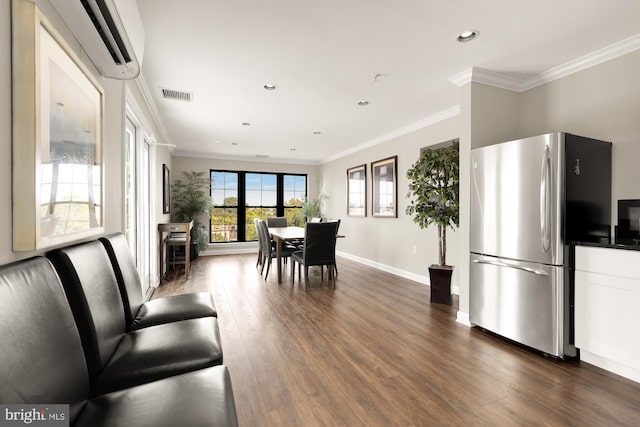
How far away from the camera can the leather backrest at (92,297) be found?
1226mm

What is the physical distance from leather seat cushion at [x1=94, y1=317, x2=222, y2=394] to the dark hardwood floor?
0.49 metres

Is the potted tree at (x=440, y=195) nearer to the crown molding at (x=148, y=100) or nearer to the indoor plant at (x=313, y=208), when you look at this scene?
the crown molding at (x=148, y=100)

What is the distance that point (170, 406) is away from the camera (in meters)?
1.02

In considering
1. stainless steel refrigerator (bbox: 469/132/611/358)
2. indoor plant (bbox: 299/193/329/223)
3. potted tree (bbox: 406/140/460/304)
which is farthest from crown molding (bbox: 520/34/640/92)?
indoor plant (bbox: 299/193/329/223)

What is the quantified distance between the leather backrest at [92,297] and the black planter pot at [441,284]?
317 centimetres

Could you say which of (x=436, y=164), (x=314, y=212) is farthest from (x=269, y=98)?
(x=314, y=212)

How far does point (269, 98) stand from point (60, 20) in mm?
2442

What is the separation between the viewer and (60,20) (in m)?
1.39

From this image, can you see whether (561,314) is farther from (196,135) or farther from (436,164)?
(196,135)

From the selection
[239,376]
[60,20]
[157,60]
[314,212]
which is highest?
[157,60]

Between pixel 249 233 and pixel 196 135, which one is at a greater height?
pixel 196 135

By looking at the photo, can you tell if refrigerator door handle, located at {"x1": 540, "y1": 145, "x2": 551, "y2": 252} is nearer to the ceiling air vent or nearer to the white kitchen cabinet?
the white kitchen cabinet

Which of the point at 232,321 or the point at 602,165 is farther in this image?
the point at 232,321

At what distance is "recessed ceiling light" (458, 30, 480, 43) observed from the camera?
90.8 inches
